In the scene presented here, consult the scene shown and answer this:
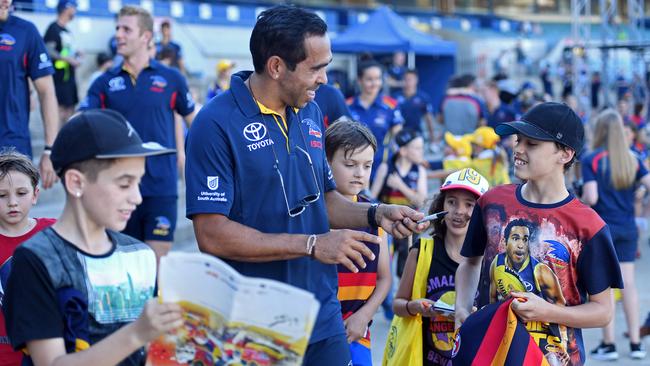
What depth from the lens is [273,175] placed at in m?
3.52

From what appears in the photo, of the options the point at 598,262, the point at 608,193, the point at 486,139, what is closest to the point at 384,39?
the point at 486,139

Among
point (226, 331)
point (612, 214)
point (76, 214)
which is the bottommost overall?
point (612, 214)

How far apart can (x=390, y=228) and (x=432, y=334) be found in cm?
134

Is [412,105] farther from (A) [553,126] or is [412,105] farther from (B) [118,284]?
(B) [118,284]

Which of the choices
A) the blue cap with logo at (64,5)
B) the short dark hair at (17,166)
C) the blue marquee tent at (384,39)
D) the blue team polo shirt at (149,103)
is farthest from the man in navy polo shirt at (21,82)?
the blue marquee tent at (384,39)

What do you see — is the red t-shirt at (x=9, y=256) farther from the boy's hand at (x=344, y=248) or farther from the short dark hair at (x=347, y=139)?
the short dark hair at (x=347, y=139)

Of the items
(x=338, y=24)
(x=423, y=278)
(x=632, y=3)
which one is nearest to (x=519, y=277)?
(x=423, y=278)

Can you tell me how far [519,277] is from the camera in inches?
152

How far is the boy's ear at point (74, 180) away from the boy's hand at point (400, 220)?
135cm

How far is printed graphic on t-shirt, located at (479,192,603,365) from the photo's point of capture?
150 inches

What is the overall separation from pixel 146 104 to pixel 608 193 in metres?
4.15

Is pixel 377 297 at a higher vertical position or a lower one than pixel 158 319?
lower

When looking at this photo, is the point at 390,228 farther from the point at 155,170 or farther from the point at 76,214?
the point at 155,170

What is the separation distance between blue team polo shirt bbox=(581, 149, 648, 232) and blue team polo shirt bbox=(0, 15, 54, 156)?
15.6 feet
